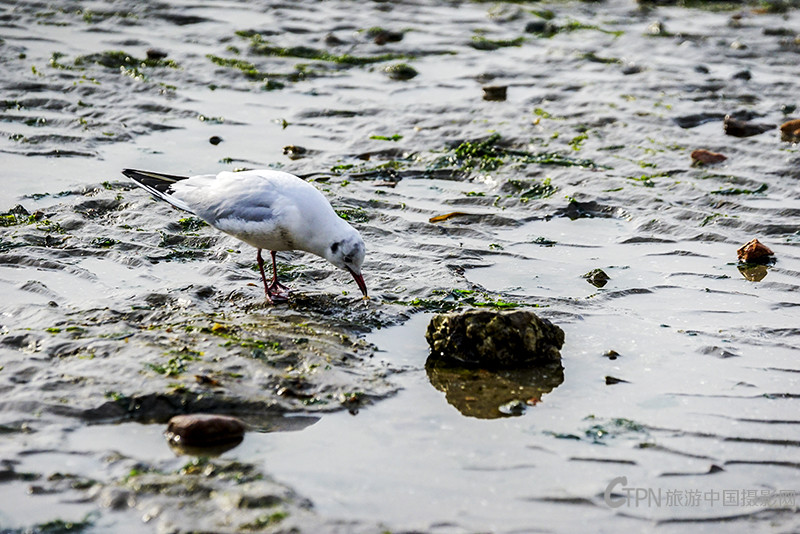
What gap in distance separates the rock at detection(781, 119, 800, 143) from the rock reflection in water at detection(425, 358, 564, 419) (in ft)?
17.8

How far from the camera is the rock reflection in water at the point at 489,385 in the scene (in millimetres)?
5219

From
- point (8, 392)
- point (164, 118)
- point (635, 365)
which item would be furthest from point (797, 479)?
point (164, 118)

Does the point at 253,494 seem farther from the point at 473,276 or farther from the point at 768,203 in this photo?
the point at 768,203

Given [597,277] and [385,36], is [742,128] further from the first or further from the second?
[385,36]

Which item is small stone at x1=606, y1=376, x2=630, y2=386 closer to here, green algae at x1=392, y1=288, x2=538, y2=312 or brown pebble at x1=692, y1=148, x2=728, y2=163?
green algae at x1=392, y1=288, x2=538, y2=312

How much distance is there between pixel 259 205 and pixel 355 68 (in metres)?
6.27

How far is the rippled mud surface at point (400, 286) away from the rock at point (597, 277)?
0.07ft

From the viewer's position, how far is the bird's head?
6.34m

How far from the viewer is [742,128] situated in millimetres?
9914

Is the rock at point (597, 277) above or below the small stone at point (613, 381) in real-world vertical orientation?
above

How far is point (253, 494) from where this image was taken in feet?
13.9
